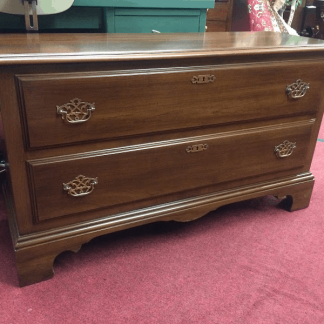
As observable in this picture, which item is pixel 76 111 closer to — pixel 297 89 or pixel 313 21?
pixel 297 89

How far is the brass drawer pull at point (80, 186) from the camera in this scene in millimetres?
966

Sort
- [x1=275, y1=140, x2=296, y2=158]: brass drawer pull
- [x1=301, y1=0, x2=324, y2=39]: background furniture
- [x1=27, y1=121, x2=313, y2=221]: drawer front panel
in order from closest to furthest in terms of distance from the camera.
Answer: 1. [x1=27, y1=121, x2=313, y2=221]: drawer front panel
2. [x1=275, y1=140, x2=296, y2=158]: brass drawer pull
3. [x1=301, y1=0, x2=324, y2=39]: background furniture

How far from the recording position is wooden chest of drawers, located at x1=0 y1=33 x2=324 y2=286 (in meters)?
0.86

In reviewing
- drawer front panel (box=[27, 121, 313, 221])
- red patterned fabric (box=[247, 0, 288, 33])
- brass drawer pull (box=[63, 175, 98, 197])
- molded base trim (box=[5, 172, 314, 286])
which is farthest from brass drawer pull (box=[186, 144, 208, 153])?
red patterned fabric (box=[247, 0, 288, 33])

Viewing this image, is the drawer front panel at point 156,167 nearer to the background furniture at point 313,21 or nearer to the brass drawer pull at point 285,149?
the brass drawer pull at point 285,149

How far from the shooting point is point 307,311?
0.96 meters

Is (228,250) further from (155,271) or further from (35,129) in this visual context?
(35,129)

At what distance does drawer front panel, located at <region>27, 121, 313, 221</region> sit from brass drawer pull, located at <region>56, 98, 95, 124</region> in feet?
0.34

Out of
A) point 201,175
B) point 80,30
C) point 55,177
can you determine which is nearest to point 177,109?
point 201,175

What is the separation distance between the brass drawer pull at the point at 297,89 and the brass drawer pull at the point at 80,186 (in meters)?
0.70

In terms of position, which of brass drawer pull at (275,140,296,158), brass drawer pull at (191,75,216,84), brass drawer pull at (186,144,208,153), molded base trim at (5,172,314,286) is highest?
brass drawer pull at (191,75,216,84)

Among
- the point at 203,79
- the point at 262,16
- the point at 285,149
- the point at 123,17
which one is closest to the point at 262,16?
the point at 262,16

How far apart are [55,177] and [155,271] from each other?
0.42m

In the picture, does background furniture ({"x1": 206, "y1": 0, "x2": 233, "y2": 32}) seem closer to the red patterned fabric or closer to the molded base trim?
the red patterned fabric
